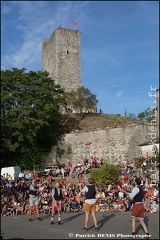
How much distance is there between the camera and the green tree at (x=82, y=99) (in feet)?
175

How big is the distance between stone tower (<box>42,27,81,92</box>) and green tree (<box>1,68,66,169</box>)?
1765 centimetres

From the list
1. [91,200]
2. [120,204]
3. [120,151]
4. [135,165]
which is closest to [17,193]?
[120,204]

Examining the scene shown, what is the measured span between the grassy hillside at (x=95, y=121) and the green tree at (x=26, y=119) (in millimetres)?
9699

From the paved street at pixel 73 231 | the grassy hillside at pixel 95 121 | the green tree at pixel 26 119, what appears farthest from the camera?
the grassy hillside at pixel 95 121

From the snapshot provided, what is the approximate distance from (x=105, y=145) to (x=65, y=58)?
85.9 ft

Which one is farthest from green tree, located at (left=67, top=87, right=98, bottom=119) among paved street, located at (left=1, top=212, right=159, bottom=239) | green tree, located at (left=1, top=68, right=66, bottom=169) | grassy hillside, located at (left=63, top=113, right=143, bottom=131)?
paved street, located at (left=1, top=212, right=159, bottom=239)

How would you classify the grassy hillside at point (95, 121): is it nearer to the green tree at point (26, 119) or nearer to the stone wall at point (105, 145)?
the stone wall at point (105, 145)

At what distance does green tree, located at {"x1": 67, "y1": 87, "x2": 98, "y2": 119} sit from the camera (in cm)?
5325

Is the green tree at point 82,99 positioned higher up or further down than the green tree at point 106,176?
higher up

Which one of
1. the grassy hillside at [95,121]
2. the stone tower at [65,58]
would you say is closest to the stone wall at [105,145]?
the grassy hillside at [95,121]

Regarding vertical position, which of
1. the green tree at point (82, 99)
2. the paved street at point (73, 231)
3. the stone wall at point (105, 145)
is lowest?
the paved street at point (73, 231)

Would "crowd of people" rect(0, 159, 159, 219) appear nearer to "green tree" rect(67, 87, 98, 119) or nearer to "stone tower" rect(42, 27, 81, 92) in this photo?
"green tree" rect(67, 87, 98, 119)

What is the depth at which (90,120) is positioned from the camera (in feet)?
172

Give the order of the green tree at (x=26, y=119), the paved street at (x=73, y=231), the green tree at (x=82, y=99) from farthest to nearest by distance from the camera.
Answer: the green tree at (x=82, y=99) → the green tree at (x=26, y=119) → the paved street at (x=73, y=231)
